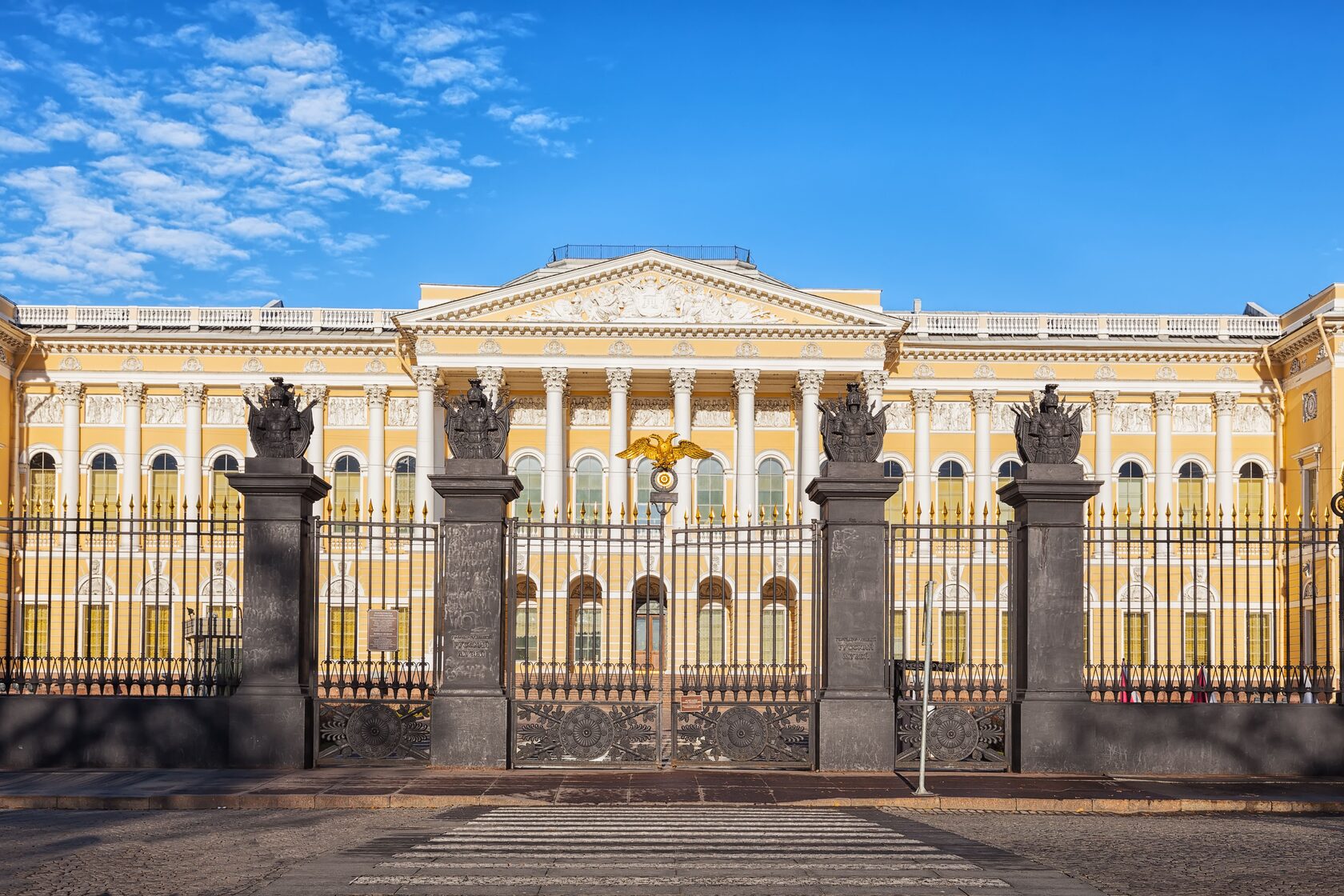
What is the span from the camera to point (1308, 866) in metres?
9.54

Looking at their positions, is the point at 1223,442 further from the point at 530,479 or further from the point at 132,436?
the point at 132,436

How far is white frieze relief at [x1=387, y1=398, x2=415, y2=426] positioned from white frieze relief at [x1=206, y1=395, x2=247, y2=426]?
478 cm

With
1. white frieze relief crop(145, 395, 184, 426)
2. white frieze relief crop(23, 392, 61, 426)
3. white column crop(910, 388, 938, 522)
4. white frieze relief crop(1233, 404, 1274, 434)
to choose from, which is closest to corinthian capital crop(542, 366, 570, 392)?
white column crop(910, 388, 938, 522)

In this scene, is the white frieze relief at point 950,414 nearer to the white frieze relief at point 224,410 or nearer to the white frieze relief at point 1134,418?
the white frieze relief at point 1134,418

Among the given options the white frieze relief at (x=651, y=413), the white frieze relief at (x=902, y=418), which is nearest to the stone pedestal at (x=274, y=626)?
the white frieze relief at (x=651, y=413)

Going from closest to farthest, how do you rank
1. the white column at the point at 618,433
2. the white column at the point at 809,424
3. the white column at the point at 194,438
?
the white column at the point at 809,424 → the white column at the point at 618,433 → the white column at the point at 194,438

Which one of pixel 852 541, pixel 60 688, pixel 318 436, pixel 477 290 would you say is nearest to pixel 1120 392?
pixel 477 290

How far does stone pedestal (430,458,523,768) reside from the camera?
49.5 ft

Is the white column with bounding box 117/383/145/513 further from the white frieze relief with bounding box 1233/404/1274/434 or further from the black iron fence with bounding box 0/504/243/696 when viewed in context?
the white frieze relief with bounding box 1233/404/1274/434

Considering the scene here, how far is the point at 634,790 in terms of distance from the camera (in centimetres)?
1340

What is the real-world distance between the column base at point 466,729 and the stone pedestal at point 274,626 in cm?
135

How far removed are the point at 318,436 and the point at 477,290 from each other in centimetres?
717

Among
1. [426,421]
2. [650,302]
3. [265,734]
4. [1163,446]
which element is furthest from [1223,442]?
[265,734]

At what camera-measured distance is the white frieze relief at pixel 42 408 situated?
49250 mm
